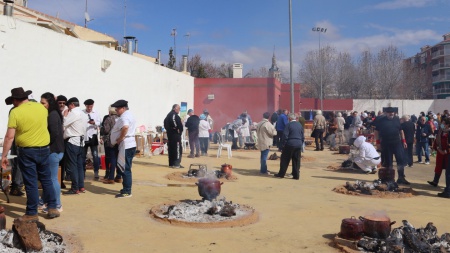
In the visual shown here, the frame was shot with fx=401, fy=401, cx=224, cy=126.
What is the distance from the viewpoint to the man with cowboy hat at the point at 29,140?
518 centimetres

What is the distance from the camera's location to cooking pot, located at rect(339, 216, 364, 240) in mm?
5148

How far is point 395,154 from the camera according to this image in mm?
10219

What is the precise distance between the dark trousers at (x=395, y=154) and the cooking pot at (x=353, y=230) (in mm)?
5423

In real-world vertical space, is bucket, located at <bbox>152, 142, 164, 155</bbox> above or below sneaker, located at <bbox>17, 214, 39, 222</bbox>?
above

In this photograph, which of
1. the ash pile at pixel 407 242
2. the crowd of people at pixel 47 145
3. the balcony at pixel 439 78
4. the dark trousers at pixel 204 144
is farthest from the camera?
the balcony at pixel 439 78

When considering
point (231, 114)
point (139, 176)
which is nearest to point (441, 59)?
point (231, 114)

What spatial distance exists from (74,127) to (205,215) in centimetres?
296

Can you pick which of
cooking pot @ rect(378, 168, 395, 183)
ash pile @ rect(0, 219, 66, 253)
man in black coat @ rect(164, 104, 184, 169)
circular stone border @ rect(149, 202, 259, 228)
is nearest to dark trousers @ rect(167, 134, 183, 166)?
man in black coat @ rect(164, 104, 184, 169)

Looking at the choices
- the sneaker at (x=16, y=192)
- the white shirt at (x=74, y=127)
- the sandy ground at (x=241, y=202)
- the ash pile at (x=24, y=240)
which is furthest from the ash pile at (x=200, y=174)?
the ash pile at (x=24, y=240)

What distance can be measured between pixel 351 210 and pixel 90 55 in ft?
33.3

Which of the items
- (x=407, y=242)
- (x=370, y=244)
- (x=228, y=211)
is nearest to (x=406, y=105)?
(x=228, y=211)

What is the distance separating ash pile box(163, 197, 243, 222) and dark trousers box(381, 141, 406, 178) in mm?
5413

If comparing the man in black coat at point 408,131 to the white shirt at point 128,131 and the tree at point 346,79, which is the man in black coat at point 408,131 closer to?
the white shirt at point 128,131

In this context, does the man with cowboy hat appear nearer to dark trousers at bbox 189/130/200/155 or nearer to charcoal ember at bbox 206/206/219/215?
charcoal ember at bbox 206/206/219/215
